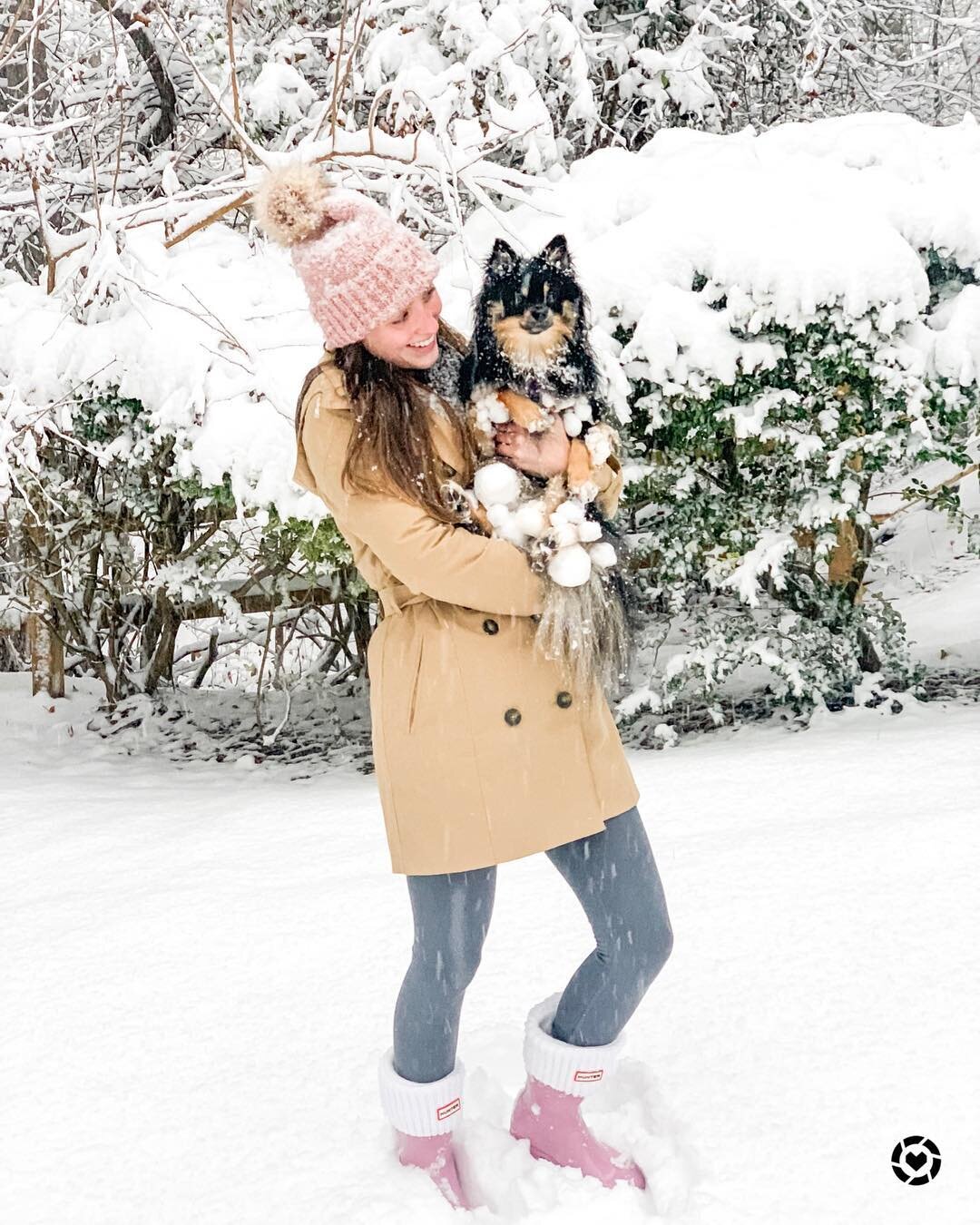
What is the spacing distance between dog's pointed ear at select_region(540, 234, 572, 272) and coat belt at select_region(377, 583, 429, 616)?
0.55m

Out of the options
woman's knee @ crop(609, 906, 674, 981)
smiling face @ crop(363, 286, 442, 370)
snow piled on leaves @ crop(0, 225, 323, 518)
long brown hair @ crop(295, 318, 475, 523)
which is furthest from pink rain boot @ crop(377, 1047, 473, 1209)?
snow piled on leaves @ crop(0, 225, 323, 518)

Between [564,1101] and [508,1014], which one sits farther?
[508,1014]

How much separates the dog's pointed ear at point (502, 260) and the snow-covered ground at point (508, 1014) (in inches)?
61.9

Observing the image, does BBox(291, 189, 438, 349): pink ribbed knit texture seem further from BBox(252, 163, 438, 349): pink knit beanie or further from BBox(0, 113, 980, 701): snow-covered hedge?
BBox(0, 113, 980, 701): snow-covered hedge

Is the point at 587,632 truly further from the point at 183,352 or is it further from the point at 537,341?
the point at 183,352

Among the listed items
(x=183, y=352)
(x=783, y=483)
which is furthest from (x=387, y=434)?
(x=783, y=483)

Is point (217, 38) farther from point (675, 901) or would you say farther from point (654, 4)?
point (675, 901)

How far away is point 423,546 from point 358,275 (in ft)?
1.38

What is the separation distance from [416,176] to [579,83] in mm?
2436

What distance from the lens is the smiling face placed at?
1581 millimetres

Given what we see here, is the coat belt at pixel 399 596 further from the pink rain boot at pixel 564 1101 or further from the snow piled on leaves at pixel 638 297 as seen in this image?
the snow piled on leaves at pixel 638 297

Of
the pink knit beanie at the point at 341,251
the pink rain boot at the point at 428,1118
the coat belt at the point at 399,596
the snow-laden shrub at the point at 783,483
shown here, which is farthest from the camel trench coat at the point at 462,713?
the snow-laden shrub at the point at 783,483

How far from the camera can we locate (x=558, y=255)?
158 centimetres

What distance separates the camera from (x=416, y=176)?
149 inches
